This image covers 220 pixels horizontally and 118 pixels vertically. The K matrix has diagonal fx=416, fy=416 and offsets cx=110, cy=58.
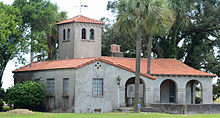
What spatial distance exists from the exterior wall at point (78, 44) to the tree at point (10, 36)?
3.82 m

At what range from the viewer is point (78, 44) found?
126 feet

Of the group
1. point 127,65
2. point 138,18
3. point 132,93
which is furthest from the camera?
point 127,65

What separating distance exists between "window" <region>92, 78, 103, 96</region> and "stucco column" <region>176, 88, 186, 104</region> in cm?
1006

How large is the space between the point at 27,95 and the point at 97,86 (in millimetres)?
5815

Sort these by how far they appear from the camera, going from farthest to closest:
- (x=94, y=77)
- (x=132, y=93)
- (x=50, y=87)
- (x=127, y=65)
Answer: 1. (x=127, y=65)
2. (x=50, y=87)
3. (x=132, y=93)
4. (x=94, y=77)

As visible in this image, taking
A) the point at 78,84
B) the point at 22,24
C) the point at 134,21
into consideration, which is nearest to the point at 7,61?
the point at 22,24

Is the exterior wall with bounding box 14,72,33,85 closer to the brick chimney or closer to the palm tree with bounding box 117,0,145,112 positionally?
the brick chimney

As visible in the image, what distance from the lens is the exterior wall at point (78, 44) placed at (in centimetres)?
3822

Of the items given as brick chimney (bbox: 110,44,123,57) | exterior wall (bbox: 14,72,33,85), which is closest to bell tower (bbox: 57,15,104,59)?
brick chimney (bbox: 110,44,123,57)

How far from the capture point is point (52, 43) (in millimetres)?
49312

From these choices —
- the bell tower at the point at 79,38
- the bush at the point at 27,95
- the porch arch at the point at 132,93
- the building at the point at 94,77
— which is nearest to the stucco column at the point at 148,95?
the building at the point at 94,77

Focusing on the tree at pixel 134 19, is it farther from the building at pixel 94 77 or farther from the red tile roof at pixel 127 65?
the red tile roof at pixel 127 65

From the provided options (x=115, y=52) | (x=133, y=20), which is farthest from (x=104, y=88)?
(x=115, y=52)

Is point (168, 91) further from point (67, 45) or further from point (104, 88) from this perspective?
point (67, 45)
